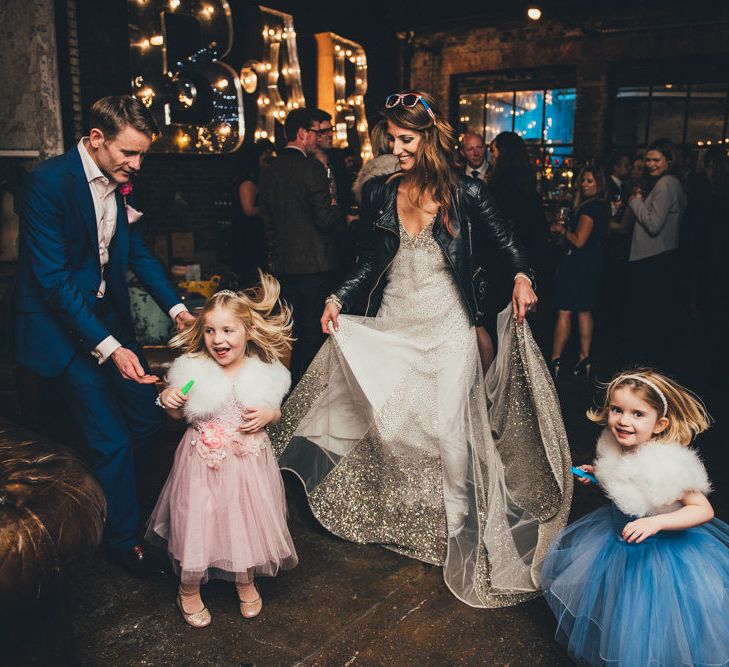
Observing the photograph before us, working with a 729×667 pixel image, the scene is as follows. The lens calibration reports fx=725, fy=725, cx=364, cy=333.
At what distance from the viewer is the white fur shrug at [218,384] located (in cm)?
269

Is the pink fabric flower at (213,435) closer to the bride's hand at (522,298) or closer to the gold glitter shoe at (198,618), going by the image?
the gold glitter shoe at (198,618)

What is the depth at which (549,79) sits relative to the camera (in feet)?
38.9

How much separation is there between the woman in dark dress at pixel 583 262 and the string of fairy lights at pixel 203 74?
4.00 metres

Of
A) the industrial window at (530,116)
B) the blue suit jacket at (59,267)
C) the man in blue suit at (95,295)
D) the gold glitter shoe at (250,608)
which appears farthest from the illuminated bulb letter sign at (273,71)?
the gold glitter shoe at (250,608)

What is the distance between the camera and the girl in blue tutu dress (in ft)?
7.18

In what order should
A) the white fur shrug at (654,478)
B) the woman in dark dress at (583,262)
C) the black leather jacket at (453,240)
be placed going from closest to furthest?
1. the white fur shrug at (654,478)
2. the black leather jacket at (453,240)
3. the woman in dark dress at (583,262)

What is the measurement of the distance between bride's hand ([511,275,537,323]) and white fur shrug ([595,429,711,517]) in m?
0.89

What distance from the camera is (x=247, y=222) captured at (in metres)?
6.11

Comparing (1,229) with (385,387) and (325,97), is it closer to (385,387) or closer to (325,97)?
(385,387)

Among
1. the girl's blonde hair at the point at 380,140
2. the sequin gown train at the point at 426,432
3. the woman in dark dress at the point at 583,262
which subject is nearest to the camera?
the sequin gown train at the point at 426,432

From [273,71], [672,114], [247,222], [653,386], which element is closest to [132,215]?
[653,386]

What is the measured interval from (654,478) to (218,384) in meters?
1.55

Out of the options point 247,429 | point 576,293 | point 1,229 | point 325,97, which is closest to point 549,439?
point 247,429

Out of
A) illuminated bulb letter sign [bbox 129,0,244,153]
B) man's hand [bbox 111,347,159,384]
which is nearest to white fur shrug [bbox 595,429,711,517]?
man's hand [bbox 111,347,159,384]
